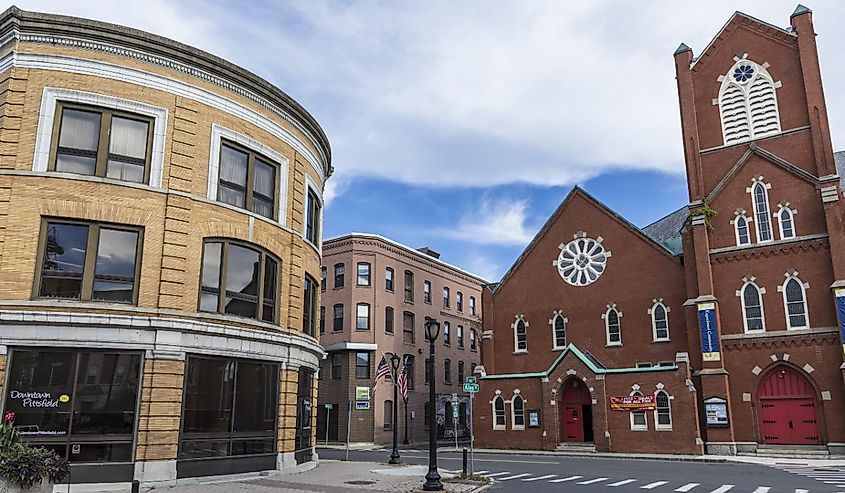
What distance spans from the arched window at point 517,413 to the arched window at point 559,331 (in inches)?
180

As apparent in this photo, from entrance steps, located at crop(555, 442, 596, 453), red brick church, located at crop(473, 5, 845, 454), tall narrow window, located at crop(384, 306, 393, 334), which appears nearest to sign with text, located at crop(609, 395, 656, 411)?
red brick church, located at crop(473, 5, 845, 454)

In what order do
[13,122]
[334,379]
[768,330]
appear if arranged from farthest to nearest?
[334,379] < [768,330] < [13,122]

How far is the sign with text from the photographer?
34469mm

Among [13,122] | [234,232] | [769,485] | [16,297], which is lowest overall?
[769,485]

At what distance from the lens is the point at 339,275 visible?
48.2 metres

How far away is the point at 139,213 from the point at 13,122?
3.70m

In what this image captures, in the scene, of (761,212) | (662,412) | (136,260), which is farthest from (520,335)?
(136,260)

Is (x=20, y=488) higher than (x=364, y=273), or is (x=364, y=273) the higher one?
(x=364, y=273)

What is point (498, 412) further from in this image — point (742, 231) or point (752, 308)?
point (742, 231)

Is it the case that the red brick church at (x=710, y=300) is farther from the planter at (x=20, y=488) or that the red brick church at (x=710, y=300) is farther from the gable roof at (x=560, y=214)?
the planter at (x=20, y=488)

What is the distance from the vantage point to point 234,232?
1928 cm

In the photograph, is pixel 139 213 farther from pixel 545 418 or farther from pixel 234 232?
pixel 545 418

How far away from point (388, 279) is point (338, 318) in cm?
461

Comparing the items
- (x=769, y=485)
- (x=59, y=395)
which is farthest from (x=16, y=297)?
(x=769, y=485)
